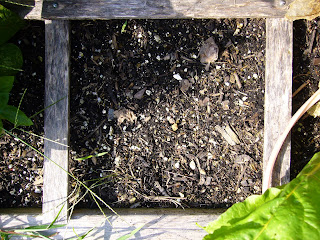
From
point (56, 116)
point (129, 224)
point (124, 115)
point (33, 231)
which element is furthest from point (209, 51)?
point (33, 231)

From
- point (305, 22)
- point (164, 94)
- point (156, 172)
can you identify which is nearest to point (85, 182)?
point (156, 172)

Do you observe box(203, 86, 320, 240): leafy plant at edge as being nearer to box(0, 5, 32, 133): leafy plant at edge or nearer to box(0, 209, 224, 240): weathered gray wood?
box(0, 209, 224, 240): weathered gray wood

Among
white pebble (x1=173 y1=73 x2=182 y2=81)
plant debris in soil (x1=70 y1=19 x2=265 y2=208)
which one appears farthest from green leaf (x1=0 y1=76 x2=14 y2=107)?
white pebble (x1=173 y1=73 x2=182 y2=81)

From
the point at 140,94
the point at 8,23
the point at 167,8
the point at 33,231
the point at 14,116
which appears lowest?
the point at 33,231

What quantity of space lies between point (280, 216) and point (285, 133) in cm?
60

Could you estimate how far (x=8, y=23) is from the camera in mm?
1653

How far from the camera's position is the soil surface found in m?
1.87

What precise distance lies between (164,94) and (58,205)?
0.90 metres

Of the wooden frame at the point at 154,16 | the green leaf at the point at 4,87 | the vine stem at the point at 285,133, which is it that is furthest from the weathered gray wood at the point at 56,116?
the vine stem at the point at 285,133

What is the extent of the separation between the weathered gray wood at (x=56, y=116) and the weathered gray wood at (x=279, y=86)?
46.0 inches

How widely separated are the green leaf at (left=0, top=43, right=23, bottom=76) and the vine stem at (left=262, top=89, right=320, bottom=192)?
1501 millimetres

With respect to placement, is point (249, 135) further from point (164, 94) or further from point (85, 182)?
point (85, 182)

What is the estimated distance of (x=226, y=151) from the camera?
74.4 inches

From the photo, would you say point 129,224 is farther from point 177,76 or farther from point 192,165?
point 177,76
